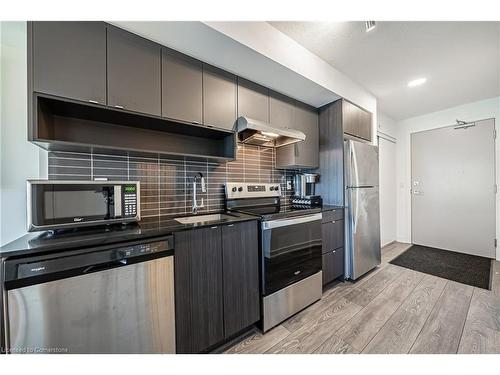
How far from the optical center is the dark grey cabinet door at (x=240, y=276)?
1343mm

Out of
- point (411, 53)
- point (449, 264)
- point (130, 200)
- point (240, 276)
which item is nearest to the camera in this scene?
point (130, 200)

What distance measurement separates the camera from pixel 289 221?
65.2 inches

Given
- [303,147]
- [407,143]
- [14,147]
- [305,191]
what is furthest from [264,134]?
[407,143]

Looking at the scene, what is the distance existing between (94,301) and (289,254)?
1.34 meters

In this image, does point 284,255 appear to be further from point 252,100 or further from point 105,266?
point 252,100

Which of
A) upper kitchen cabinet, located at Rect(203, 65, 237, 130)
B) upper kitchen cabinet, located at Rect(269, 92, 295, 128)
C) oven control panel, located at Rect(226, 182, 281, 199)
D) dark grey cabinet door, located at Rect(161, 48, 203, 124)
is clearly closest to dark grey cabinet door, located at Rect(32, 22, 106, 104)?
dark grey cabinet door, located at Rect(161, 48, 203, 124)

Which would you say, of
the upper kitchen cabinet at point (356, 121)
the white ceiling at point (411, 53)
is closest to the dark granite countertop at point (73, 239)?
the white ceiling at point (411, 53)

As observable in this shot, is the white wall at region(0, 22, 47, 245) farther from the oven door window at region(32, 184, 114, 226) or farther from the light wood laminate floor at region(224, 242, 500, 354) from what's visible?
the light wood laminate floor at region(224, 242, 500, 354)

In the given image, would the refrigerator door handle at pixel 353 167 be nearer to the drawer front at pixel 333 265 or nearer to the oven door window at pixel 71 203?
the drawer front at pixel 333 265

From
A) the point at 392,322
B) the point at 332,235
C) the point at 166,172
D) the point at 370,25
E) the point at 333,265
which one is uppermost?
the point at 370,25

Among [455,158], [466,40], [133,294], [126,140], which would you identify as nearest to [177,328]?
[133,294]

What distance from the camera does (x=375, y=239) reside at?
2.59 metres
